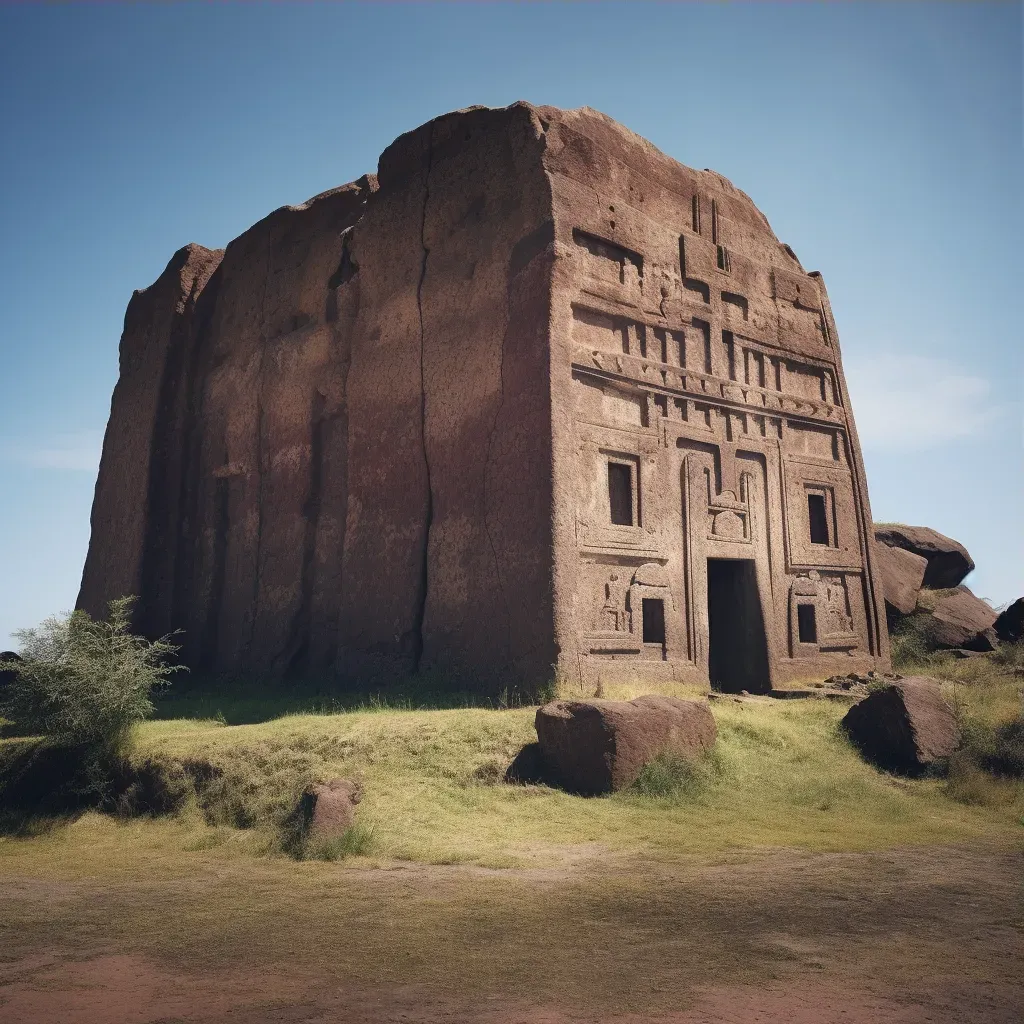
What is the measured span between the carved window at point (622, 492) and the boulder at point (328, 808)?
563 centimetres

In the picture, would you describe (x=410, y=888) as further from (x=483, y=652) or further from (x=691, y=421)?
(x=691, y=421)

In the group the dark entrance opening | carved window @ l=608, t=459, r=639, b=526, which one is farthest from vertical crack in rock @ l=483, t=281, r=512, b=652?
the dark entrance opening

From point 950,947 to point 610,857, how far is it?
A: 97.6 inches

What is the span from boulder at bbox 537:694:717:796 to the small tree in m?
4.63

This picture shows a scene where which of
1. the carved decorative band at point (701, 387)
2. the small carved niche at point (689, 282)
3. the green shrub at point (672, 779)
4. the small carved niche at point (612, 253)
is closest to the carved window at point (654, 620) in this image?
the carved decorative band at point (701, 387)

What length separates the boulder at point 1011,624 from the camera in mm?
16859

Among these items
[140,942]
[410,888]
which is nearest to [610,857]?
[410,888]

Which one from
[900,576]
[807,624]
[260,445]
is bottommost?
[807,624]

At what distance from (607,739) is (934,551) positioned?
47.5ft

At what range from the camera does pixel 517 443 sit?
11.3 metres

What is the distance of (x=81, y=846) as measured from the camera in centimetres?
789

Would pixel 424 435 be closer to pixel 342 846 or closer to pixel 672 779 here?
pixel 672 779

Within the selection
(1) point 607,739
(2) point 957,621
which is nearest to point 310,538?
(1) point 607,739

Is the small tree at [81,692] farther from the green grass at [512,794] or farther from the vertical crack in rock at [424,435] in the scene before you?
the vertical crack in rock at [424,435]
